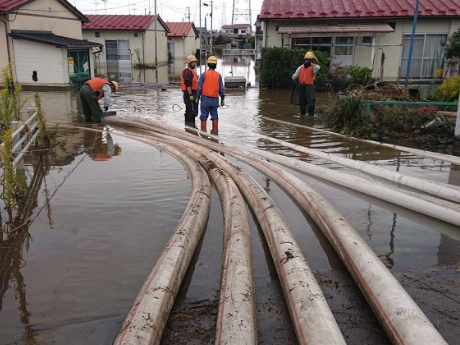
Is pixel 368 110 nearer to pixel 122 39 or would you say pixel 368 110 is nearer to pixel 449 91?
pixel 449 91

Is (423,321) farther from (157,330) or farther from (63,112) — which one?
(63,112)

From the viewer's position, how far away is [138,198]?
5422mm

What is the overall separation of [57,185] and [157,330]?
12.8 feet

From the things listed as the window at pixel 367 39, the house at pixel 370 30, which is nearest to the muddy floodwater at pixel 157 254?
the house at pixel 370 30

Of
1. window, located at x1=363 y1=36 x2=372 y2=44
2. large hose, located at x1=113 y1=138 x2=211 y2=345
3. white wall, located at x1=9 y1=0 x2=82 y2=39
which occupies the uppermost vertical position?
white wall, located at x1=9 y1=0 x2=82 y2=39

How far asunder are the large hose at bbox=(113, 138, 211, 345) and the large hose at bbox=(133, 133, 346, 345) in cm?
66

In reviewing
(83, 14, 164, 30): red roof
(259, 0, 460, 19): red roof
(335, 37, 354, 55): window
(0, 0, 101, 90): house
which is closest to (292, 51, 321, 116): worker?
(259, 0, 460, 19): red roof

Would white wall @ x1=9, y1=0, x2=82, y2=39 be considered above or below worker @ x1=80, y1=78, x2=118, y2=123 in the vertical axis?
above

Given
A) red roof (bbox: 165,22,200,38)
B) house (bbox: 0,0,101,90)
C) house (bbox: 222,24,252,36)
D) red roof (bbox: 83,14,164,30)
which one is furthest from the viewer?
house (bbox: 222,24,252,36)

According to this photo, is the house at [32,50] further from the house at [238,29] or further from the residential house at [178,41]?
the house at [238,29]

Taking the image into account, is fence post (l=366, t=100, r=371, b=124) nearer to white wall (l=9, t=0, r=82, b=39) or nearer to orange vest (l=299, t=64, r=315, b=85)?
orange vest (l=299, t=64, r=315, b=85)

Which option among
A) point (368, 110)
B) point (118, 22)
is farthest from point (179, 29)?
point (368, 110)

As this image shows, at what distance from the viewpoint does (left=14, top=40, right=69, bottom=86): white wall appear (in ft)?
61.0

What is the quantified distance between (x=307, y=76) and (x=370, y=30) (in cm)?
809
